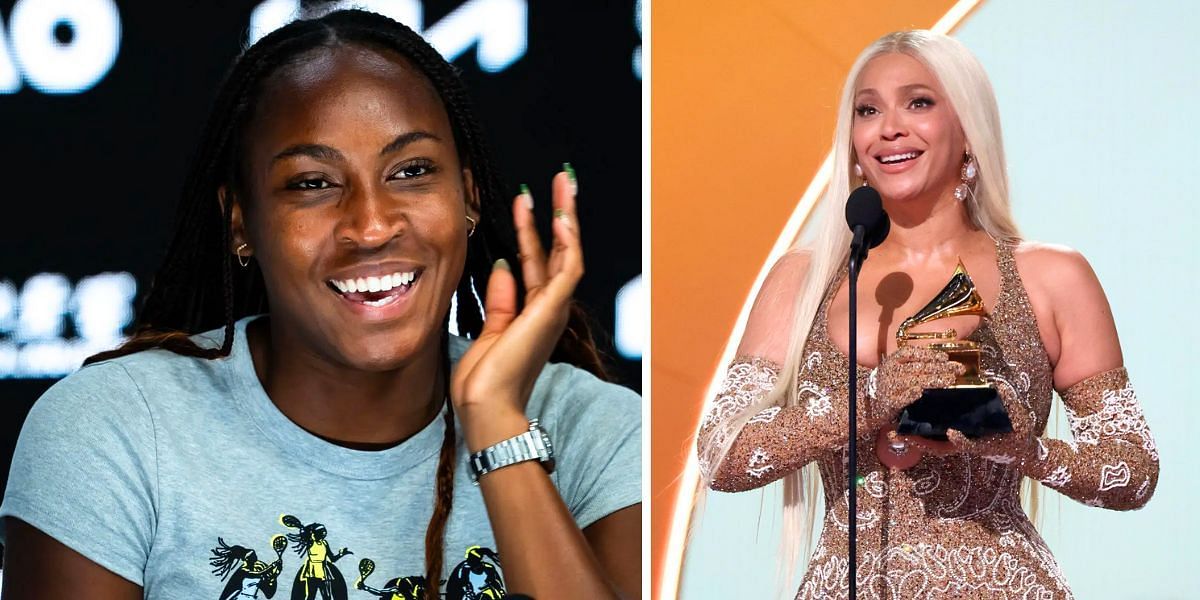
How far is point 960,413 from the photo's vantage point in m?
2.53

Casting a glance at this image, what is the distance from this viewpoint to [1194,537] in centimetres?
286

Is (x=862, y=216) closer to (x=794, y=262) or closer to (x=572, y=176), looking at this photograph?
(x=794, y=262)

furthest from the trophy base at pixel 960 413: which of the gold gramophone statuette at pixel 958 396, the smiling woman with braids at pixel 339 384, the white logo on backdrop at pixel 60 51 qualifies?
the white logo on backdrop at pixel 60 51

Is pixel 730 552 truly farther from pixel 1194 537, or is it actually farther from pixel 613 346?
pixel 1194 537

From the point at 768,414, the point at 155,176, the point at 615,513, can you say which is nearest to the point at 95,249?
the point at 155,176

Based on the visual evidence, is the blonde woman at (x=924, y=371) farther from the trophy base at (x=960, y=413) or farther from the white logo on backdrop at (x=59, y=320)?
the white logo on backdrop at (x=59, y=320)

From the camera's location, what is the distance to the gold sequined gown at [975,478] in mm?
2674

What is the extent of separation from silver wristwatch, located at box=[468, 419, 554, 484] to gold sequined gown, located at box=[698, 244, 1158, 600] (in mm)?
471

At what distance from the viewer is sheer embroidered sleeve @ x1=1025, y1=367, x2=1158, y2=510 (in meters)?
2.68

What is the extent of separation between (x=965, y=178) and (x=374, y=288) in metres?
1.25

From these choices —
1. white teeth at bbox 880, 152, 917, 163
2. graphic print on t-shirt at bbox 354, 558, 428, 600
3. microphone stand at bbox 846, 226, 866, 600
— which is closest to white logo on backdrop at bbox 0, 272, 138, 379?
graphic print on t-shirt at bbox 354, 558, 428, 600

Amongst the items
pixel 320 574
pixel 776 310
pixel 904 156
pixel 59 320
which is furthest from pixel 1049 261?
pixel 59 320

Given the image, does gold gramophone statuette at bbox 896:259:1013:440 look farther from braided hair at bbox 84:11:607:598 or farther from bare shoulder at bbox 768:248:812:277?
braided hair at bbox 84:11:607:598

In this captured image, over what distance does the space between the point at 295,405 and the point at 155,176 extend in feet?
2.09
